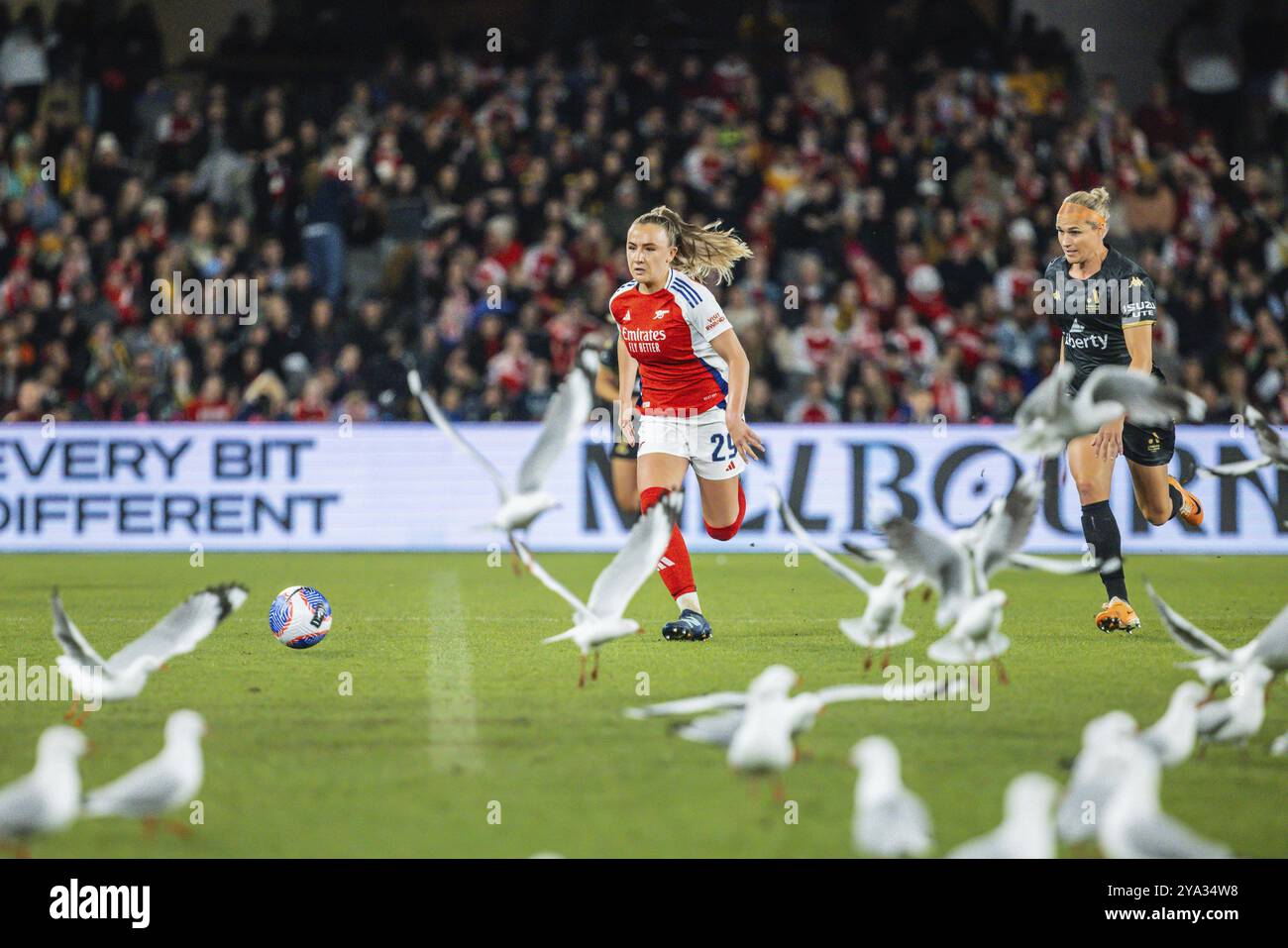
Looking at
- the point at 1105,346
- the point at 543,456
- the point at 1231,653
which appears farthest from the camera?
the point at 1105,346

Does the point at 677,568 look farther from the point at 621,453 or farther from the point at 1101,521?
the point at 621,453

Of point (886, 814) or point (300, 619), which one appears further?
point (300, 619)

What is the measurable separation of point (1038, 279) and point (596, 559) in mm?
6223

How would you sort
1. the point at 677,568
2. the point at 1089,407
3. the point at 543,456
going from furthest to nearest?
the point at 677,568
the point at 1089,407
the point at 543,456

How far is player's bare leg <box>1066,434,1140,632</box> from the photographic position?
28.7 feet

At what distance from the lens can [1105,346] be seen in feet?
28.5

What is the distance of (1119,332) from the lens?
341 inches

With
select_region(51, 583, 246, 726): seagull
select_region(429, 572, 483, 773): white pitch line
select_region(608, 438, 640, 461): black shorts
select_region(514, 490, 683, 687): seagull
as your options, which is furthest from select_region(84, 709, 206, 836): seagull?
select_region(608, 438, 640, 461): black shorts

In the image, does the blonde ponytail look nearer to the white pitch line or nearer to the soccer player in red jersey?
the soccer player in red jersey

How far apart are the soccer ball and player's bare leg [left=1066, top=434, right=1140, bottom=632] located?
404 cm

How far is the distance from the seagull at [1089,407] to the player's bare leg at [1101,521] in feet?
7.21

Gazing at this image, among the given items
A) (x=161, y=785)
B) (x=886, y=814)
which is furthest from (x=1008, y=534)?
(x=161, y=785)
